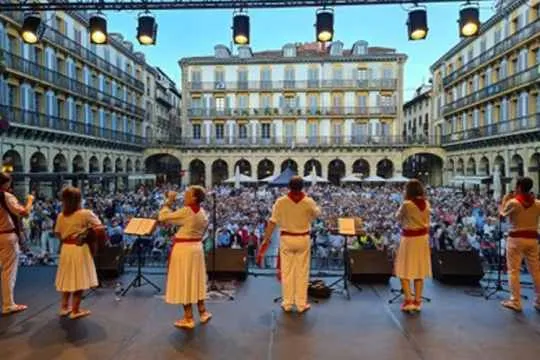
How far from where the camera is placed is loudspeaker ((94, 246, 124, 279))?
7598mm

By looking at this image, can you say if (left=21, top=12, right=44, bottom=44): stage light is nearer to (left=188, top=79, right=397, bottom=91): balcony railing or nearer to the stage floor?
the stage floor

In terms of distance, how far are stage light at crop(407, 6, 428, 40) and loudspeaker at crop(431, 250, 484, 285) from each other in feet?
12.0

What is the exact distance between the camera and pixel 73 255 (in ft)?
17.4

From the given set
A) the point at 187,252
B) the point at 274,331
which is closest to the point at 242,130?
the point at 187,252

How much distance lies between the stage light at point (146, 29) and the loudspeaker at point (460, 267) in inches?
242

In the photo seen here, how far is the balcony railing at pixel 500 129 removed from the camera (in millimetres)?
25812

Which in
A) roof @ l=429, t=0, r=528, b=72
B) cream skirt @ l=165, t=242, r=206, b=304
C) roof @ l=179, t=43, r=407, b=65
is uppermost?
roof @ l=179, t=43, r=407, b=65

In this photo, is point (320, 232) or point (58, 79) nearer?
point (320, 232)

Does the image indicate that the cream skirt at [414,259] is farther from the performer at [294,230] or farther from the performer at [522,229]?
the performer at [294,230]

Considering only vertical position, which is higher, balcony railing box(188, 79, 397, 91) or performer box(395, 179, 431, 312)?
balcony railing box(188, 79, 397, 91)

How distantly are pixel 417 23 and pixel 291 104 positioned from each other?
38091 millimetres

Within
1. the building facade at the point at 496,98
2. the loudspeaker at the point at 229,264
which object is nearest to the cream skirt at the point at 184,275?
the loudspeaker at the point at 229,264

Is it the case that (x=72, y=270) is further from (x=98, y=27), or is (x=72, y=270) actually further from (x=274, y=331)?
(x=98, y=27)

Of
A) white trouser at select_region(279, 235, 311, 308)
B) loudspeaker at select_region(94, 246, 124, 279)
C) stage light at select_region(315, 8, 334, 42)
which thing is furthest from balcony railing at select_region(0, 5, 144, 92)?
white trouser at select_region(279, 235, 311, 308)
